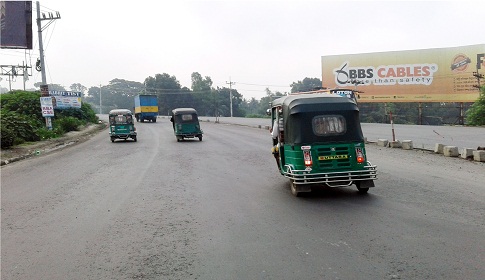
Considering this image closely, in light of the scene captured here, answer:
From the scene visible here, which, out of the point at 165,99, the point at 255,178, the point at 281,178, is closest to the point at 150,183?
the point at 255,178

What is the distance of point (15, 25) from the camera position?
2206 centimetres

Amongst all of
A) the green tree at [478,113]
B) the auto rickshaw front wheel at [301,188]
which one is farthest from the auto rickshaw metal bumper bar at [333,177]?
the green tree at [478,113]

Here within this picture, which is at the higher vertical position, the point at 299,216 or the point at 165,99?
the point at 165,99

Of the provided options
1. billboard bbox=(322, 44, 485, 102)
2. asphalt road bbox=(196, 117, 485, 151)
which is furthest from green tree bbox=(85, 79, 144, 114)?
asphalt road bbox=(196, 117, 485, 151)

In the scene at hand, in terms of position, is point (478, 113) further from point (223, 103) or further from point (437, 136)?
point (223, 103)

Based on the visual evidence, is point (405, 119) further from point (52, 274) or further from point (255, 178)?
point (52, 274)

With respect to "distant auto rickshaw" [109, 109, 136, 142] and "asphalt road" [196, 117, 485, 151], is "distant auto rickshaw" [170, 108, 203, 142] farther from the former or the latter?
"asphalt road" [196, 117, 485, 151]

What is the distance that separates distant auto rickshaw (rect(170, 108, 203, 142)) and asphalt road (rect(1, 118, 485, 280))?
1448 centimetres

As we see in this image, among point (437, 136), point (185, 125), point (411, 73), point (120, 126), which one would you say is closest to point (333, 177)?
point (437, 136)

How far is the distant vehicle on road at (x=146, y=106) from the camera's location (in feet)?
185

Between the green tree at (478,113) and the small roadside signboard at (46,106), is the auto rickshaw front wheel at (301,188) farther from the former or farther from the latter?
the green tree at (478,113)

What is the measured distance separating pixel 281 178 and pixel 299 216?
4.26 metres

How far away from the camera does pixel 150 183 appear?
11.0 metres

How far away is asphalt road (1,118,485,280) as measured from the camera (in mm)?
4816
